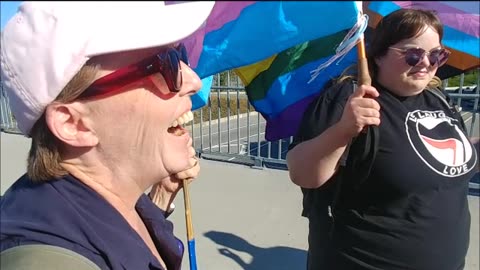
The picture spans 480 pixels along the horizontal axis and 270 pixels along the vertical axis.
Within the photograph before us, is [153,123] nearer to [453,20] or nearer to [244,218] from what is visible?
[453,20]

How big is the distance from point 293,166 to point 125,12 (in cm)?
116

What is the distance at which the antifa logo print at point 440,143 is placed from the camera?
1.86m

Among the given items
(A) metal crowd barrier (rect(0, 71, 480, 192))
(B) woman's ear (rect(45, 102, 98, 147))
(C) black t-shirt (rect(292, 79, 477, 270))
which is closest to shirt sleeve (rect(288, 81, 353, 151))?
(C) black t-shirt (rect(292, 79, 477, 270))

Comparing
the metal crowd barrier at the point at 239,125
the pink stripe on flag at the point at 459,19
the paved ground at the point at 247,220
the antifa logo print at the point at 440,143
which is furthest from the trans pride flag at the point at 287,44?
the metal crowd barrier at the point at 239,125

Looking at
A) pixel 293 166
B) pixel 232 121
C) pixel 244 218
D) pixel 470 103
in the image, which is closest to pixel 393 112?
pixel 293 166

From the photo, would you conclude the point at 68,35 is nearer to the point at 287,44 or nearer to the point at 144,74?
the point at 144,74

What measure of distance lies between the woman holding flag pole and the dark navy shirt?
0.79 metres

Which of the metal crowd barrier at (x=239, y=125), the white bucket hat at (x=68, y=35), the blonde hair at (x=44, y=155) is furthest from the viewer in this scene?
the metal crowd barrier at (x=239, y=125)

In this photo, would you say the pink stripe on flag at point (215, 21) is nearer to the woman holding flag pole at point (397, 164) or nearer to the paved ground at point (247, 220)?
the woman holding flag pole at point (397, 164)

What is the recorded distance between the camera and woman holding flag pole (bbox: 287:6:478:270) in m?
1.79

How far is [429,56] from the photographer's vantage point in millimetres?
1754

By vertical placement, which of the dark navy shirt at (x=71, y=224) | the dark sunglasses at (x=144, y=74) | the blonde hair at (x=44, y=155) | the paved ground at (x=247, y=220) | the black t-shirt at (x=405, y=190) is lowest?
the paved ground at (x=247, y=220)

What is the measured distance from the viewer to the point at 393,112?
188 centimetres

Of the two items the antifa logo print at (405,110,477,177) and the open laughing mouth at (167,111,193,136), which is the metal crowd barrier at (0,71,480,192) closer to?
the antifa logo print at (405,110,477,177)
